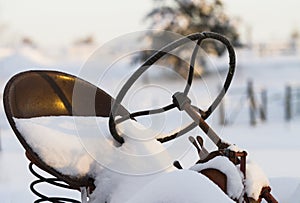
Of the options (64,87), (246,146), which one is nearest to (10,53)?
(246,146)

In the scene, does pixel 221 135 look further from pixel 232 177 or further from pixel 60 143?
pixel 60 143

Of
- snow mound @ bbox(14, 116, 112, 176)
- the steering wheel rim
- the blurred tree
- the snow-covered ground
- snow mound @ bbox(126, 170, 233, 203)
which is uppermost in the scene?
the blurred tree

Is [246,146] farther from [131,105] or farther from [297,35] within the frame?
[297,35]

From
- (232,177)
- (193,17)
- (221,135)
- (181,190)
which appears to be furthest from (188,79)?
(193,17)

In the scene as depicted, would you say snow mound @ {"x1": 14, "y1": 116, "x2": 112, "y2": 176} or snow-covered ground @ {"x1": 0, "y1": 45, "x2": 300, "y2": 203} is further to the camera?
snow-covered ground @ {"x1": 0, "y1": 45, "x2": 300, "y2": 203}

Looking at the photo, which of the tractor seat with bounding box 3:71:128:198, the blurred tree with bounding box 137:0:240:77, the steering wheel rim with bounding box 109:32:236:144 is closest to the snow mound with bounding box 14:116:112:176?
the tractor seat with bounding box 3:71:128:198

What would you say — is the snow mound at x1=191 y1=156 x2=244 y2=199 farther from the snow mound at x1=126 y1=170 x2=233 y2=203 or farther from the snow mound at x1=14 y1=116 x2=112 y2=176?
the snow mound at x1=14 y1=116 x2=112 y2=176

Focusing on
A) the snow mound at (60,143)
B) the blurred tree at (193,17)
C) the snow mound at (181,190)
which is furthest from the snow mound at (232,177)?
the blurred tree at (193,17)

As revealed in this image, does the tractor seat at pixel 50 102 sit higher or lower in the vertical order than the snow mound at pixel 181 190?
higher

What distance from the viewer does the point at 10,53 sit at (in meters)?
34.0

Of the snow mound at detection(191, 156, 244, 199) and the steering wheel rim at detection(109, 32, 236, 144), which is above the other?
the steering wheel rim at detection(109, 32, 236, 144)

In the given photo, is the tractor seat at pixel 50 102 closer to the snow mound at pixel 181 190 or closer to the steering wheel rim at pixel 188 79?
the steering wheel rim at pixel 188 79

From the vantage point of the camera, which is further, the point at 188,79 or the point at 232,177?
the point at 188,79

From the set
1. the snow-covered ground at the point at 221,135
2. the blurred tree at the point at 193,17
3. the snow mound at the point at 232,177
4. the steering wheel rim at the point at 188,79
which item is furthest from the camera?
the blurred tree at the point at 193,17
